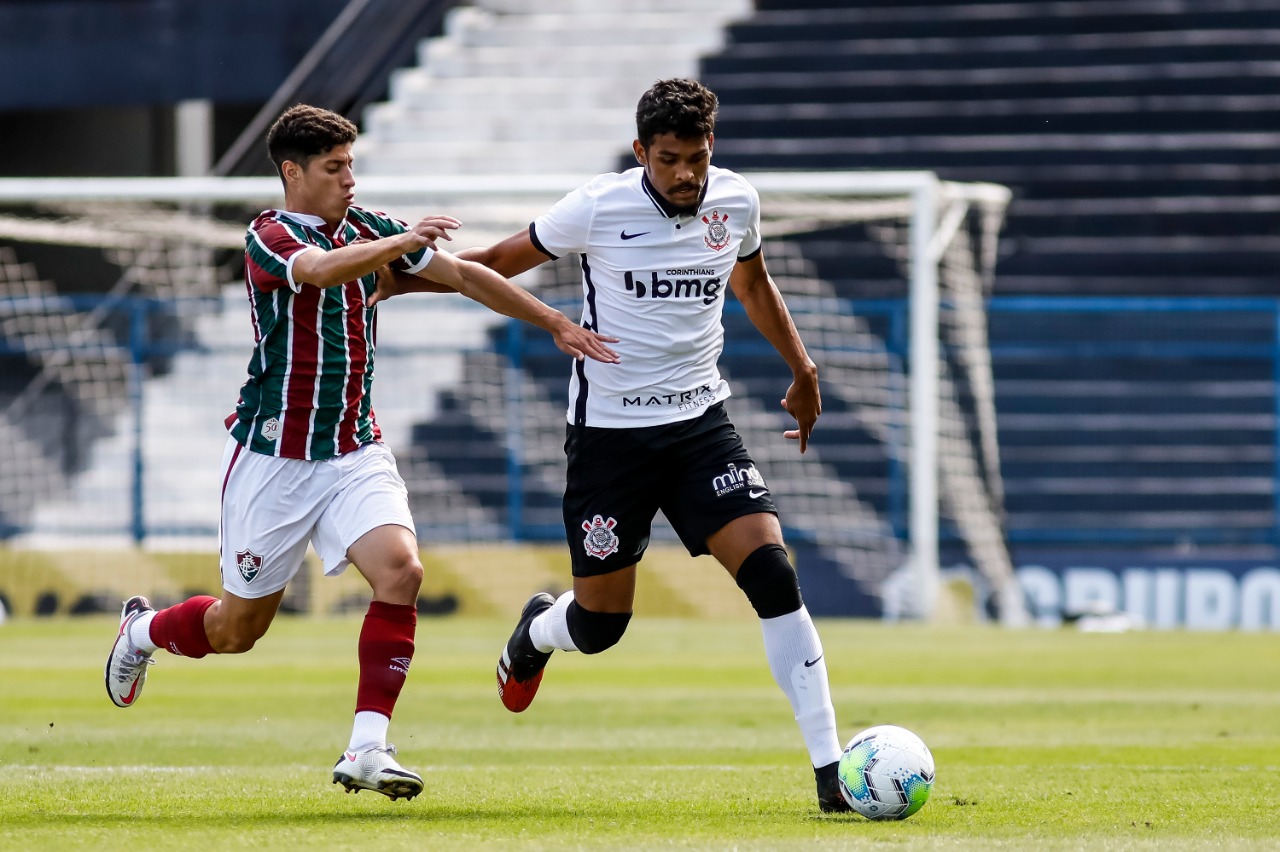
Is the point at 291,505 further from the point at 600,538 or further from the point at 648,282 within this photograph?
the point at 648,282

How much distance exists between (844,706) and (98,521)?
35.3 ft

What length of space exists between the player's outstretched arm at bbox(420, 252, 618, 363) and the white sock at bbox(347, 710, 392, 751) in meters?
1.16

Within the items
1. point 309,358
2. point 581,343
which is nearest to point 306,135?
point 309,358

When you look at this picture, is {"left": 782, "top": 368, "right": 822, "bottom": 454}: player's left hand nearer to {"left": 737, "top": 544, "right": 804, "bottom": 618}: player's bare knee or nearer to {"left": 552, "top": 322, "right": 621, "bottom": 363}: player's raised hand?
→ {"left": 737, "top": 544, "right": 804, "bottom": 618}: player's bare knee

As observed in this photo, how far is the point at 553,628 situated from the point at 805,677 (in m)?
1.12

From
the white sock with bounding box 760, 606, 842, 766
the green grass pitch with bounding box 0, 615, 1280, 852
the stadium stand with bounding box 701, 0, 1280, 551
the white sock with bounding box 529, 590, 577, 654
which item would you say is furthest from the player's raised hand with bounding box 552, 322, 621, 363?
the stadium stand with bounding box 701, 0, 1280, 551

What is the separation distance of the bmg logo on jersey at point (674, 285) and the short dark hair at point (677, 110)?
1.35 feet

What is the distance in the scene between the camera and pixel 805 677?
18.6ft

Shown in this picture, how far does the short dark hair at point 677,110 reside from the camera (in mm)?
5625

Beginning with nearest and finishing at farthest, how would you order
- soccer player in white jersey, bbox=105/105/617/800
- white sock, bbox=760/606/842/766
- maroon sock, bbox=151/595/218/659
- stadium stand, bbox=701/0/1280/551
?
white sock, bbox=760/606/842/766
soccer player in white jersey, bbox=105/105/617/800
maroon sock, bbox=151/595/218/659
stadium stand, bbox=701/0/1280/551

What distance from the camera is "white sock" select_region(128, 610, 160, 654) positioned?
6.54m

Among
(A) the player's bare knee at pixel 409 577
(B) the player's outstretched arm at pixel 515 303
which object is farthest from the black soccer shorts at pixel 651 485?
(A) the player's bare knee at pixel 409 577

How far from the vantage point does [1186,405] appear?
17.8 m

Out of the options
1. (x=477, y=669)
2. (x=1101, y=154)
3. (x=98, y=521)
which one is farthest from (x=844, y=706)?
(x=1101, y=154)
